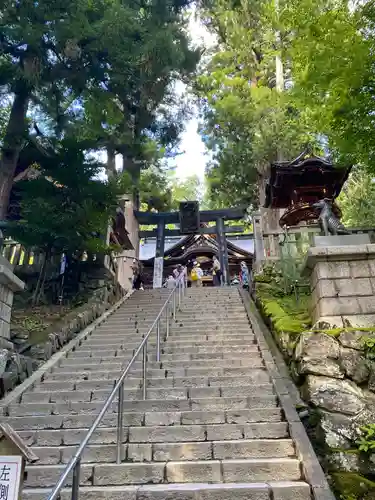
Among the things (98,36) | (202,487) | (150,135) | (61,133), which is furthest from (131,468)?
(150,135)

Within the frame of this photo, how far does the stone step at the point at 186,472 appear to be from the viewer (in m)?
3.76

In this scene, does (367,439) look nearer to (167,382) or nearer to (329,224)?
(167,382)

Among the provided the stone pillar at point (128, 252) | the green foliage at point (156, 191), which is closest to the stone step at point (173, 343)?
the stone pillar at point (128, 252)

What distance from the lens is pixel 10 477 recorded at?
2283 millimetres

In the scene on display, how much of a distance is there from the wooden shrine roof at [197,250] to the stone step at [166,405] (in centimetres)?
1511

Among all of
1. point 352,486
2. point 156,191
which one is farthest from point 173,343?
point 156,191

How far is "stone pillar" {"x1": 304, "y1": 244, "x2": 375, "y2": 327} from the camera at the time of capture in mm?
5738

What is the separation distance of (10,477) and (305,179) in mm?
12563

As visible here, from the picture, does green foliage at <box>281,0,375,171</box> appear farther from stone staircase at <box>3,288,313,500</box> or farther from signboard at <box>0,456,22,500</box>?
signboard at <box>0,456,22,500</box>

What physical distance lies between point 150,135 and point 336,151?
1339cm

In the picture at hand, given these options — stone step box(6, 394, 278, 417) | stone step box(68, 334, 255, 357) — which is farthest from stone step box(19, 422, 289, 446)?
stone step box(68, 334, 255, 357)

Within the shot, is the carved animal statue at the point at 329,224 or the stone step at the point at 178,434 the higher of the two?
the carved animal statue at the point at 329,224

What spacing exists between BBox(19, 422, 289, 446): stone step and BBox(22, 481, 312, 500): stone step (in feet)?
2.58

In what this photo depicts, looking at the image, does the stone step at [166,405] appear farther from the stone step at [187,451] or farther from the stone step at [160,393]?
the stone step at [187,451]
